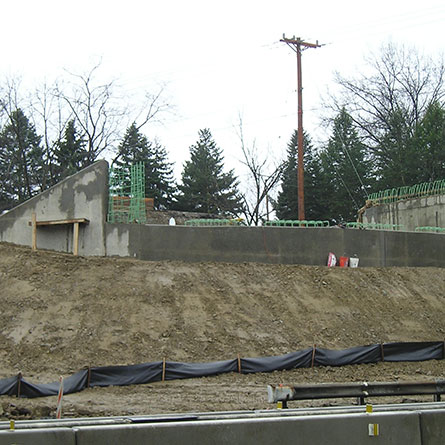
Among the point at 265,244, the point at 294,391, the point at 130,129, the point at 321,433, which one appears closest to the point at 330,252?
the point at 265,244

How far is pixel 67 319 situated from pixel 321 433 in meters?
11.9

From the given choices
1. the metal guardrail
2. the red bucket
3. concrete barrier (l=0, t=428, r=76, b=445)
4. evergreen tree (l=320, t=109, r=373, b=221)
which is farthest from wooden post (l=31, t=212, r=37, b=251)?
evergreen tree (l=320, t=109, r=373, b=221)

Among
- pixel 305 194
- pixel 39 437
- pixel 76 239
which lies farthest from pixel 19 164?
pixel 39 437

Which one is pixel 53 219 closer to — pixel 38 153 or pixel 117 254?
pixel 117 254

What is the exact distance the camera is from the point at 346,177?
48562 millimetres

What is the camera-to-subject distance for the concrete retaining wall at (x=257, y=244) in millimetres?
20516

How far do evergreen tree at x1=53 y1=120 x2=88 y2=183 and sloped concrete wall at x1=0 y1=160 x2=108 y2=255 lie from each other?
71.5 feet

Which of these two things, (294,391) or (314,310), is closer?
(294,391)

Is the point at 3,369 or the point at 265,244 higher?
the point at 265,244

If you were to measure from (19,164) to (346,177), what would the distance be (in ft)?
83.8

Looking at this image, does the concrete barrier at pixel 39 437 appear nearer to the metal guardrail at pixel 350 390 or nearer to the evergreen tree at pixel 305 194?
the metal guardrail at pixel 350 390

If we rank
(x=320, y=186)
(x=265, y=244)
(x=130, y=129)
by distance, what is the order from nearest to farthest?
(x=265, y=244) → (x=130, y=129) → (x=320, y=186)

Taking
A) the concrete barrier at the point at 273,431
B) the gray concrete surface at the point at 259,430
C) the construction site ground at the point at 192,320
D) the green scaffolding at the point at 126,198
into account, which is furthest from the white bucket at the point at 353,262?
the concrete barrier at the point at 273,431

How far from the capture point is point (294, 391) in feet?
27.2
